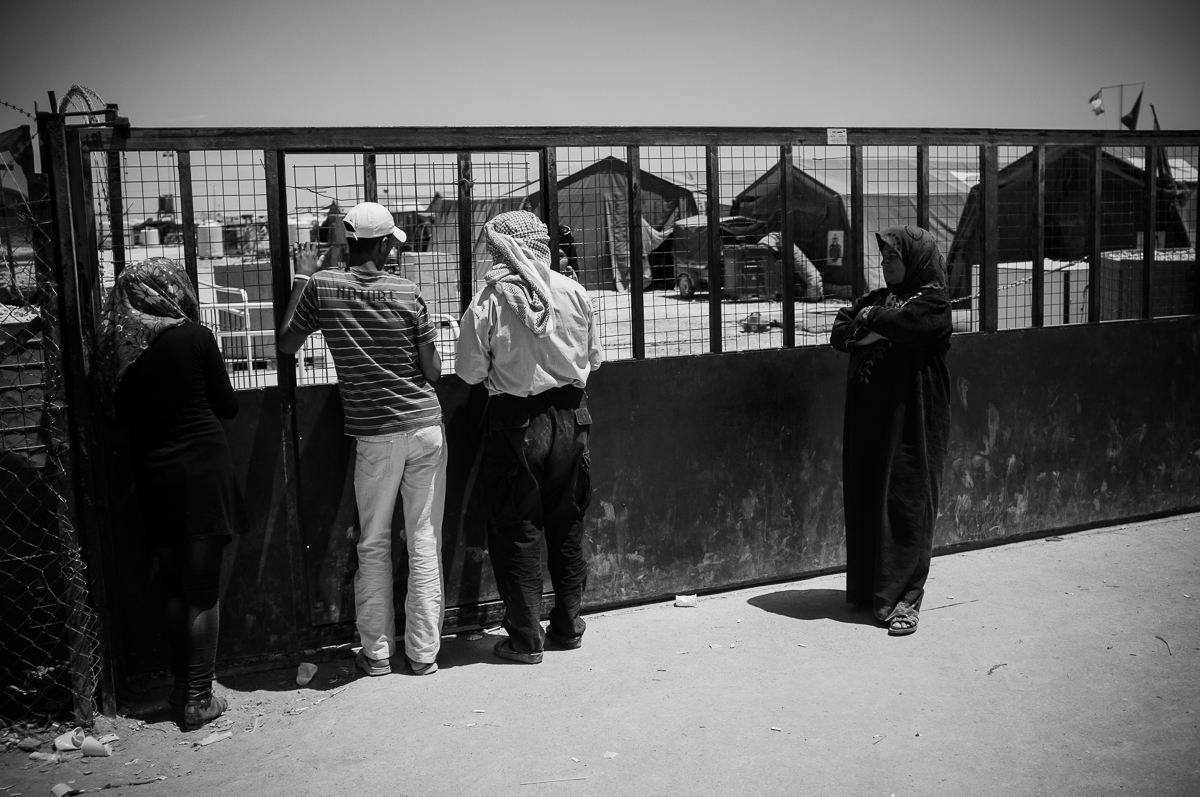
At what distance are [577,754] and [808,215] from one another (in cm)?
462

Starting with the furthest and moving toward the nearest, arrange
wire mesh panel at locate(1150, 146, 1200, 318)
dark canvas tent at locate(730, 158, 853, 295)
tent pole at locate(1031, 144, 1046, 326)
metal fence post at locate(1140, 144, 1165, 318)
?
wire mesh panel at locate(1150, 146, 1200, 318) → metal fence post at locate(1140, 144, 1165, 318) → tent pole at locate(1031, 144, 1046, 326) → dark canvas tent at locate(730, 158, 853, 295)

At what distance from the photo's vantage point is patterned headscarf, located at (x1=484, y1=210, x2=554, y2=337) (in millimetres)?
4527

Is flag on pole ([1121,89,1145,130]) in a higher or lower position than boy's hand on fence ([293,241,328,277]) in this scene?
higher

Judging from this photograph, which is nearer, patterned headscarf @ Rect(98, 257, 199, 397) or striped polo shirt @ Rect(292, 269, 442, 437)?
patterned headscarf @ Rect(98, 257, 199, 397)

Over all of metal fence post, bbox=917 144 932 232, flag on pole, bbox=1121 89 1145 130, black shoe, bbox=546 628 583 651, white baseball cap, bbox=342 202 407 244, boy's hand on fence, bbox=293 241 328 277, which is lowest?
black shoe, bbox=546 628 583 651

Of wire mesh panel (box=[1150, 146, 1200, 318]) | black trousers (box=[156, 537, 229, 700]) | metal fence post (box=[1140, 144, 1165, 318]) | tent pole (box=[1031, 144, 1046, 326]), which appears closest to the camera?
black trousers (box=[156, 537, 229, 700])

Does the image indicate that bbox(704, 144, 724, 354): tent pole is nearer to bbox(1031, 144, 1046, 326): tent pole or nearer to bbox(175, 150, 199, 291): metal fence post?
bbox(1031, 144, 1046, 326): tent pole

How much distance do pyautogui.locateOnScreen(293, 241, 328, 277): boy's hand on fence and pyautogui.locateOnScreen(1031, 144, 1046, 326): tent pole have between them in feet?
14.1

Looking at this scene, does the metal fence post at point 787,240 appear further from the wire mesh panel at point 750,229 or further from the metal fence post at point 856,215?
the metal fence post at point 856,215

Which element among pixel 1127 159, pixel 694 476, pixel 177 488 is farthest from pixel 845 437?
pixel 1127 159

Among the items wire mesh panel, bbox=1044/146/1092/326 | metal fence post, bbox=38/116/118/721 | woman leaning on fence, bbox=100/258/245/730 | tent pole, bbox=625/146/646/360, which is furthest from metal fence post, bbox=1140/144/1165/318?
metal fence post, bbox=38/116/118/721

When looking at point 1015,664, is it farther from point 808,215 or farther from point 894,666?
point 808,215

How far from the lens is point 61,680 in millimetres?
4215

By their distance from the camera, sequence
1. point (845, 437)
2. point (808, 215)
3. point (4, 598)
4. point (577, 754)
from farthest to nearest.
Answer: point (808, 215) → point (845, 437) → point (4, 598) → point (577, 754)
